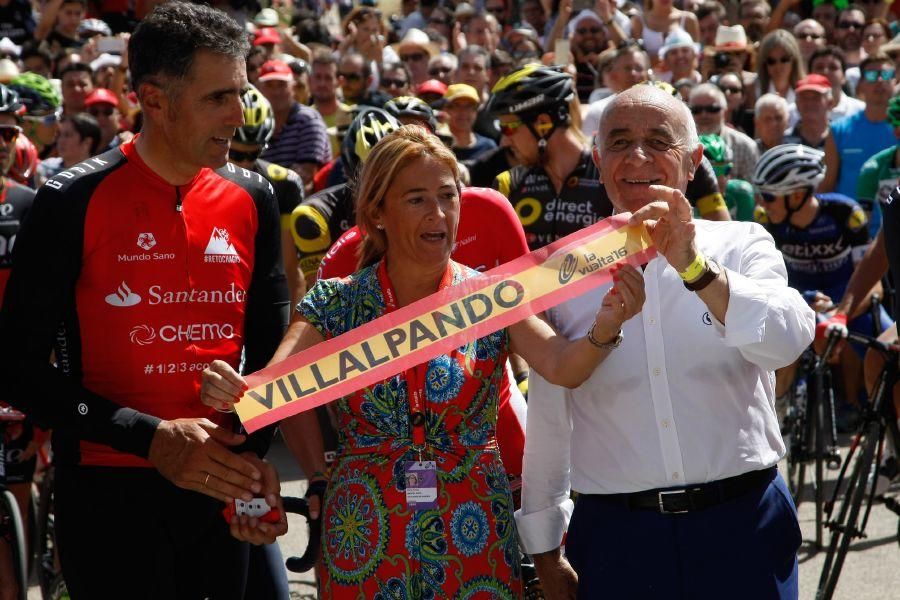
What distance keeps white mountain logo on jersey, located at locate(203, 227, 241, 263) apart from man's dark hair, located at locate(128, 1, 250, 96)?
46cm

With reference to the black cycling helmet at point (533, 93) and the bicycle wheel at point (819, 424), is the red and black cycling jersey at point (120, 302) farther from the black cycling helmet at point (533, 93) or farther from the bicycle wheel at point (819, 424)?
the bicycle wheel at point (819, 424)

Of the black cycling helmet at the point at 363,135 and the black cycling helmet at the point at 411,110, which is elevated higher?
the black cycling helmet at the point at 411,110

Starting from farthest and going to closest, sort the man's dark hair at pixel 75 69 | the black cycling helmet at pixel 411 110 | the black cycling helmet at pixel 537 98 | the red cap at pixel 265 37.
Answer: the red cap at pixel 265 37 → the man's dark hair at pixel 75 69 → the black cycling helmet at pixel 411 110 → the black cycling helmet at pixel 537 98

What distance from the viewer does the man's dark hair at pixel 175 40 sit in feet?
12.1

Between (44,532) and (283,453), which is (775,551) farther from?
(283,453)

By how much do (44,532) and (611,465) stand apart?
416cm

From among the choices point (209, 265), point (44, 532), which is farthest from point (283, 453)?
point (209, 265)

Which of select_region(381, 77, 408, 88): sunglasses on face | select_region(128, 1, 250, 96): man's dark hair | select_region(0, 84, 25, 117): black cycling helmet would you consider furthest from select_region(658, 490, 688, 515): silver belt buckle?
select_region(381, 77, 408, 88): sunglasses on face

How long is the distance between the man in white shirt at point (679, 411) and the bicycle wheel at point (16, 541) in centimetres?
298

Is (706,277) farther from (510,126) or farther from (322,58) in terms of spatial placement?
(322,58)

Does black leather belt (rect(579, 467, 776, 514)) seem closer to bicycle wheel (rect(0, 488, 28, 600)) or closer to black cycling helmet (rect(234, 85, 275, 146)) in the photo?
bicycle wheel (rect(0, 488, 28, 600))

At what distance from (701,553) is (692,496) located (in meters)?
0.15

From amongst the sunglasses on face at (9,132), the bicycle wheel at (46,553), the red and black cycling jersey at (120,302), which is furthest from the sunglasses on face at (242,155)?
the red and black cycling jersey at (120,302)

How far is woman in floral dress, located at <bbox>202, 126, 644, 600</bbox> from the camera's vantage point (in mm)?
3504
